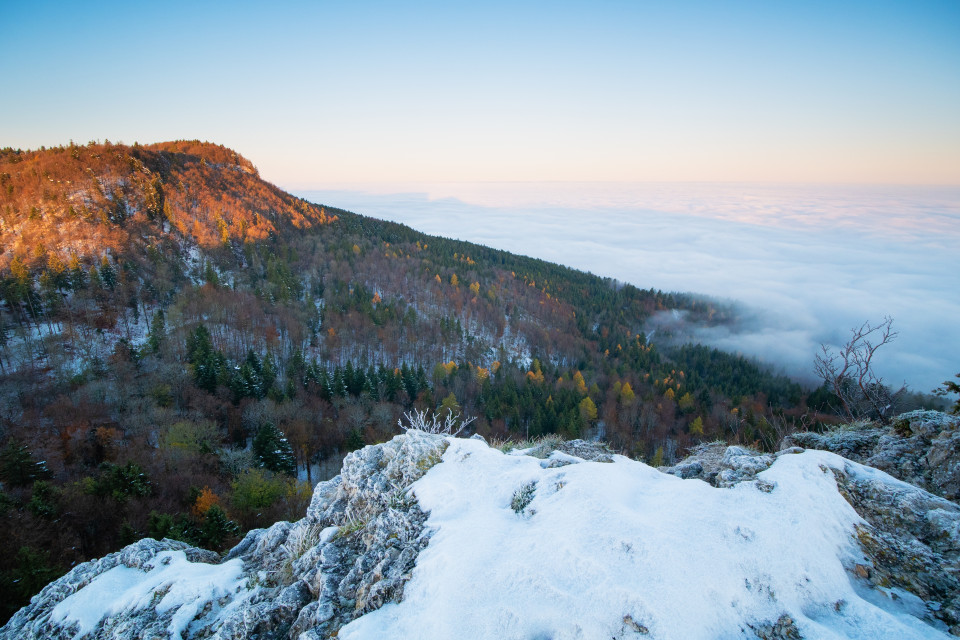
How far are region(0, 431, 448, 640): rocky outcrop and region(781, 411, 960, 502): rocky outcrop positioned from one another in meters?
9.69

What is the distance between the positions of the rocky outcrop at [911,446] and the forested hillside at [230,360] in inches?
206

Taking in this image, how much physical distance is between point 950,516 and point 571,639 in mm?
6273

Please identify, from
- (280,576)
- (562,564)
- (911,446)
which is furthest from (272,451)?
(911,446)

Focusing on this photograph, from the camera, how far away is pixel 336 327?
230ft

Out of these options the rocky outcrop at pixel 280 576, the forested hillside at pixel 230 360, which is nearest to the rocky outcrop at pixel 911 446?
the forested hillside at pixel 230 360

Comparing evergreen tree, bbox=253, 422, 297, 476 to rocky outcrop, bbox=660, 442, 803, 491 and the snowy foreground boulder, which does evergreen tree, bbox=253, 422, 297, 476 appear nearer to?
the snowy foreground boulder

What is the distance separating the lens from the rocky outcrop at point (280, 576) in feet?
18.9

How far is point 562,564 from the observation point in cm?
502

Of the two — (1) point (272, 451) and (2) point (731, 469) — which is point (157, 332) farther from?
(2) point (731, 469)

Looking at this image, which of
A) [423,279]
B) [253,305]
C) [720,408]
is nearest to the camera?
[253,305]

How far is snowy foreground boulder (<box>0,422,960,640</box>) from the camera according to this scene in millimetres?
4523

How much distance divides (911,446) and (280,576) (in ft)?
43.4

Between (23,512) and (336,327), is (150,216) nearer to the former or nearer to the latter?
(336,327)

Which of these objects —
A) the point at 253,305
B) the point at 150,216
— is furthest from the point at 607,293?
the point at 150,216
